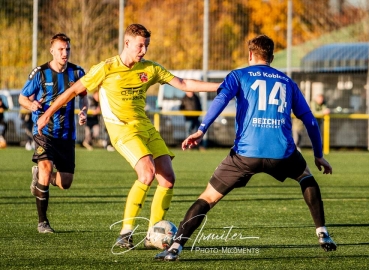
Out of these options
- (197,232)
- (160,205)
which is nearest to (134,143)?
(160,205)

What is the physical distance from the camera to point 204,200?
715 cm

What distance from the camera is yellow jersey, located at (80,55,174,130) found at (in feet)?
26.3

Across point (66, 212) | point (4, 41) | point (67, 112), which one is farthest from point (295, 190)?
point (4, 41)

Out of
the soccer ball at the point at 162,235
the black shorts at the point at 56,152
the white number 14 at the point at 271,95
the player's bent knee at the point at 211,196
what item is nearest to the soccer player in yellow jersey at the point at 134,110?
the soccer ball at the point at 162,235

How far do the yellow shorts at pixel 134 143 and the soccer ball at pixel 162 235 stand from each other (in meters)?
0.61

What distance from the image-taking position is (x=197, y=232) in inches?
346

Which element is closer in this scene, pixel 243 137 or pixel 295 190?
pixel 243 137

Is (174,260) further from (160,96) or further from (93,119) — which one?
(160,96)

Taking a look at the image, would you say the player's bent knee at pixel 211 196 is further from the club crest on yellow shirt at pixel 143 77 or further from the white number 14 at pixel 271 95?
the club crest on yellow shirt at pixel 143 77

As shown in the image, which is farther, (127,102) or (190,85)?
(190,85)

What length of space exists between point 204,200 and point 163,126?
64.0 feet

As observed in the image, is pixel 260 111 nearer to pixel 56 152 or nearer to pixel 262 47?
pixel 262 47

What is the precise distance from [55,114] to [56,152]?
40 centimetres

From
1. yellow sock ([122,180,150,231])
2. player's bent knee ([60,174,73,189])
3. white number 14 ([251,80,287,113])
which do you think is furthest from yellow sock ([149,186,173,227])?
player's bent knee ([60,174,73,189])
